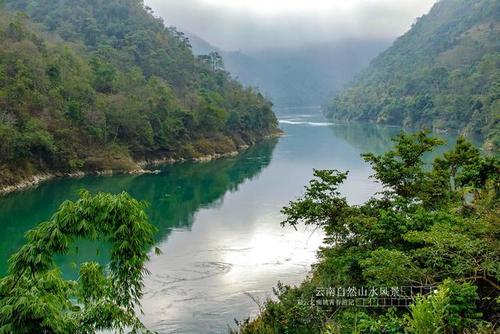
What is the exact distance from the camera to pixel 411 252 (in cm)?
750

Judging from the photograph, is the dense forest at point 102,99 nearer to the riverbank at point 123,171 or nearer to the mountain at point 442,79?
the riverbank at point 123,171

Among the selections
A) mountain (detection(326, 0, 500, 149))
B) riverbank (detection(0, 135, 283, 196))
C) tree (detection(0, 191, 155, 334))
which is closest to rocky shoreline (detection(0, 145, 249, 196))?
riverbank (detection(0, 135, 283, 196))

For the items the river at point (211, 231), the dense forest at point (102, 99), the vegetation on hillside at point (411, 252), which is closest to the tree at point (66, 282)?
the river at point (211, 231)

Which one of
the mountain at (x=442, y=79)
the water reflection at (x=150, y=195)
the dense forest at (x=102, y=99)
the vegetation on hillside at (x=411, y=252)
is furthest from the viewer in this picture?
the mountain at (x=442, y=79)

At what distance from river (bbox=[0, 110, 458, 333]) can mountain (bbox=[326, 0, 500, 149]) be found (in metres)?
19.0

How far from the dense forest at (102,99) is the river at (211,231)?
2295 mm

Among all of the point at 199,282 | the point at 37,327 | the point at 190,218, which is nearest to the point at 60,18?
the point at 190,218

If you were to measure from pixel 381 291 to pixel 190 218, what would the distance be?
15.7 metres

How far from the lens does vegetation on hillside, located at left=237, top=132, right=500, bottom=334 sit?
18.3ft

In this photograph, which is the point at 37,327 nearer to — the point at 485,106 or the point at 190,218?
the point at 190,218

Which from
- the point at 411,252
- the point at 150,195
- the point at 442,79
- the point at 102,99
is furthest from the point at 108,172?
the point at 442,79

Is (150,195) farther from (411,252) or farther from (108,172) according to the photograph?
(411,252)

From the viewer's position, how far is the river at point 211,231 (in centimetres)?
1245

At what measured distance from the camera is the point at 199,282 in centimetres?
1388
